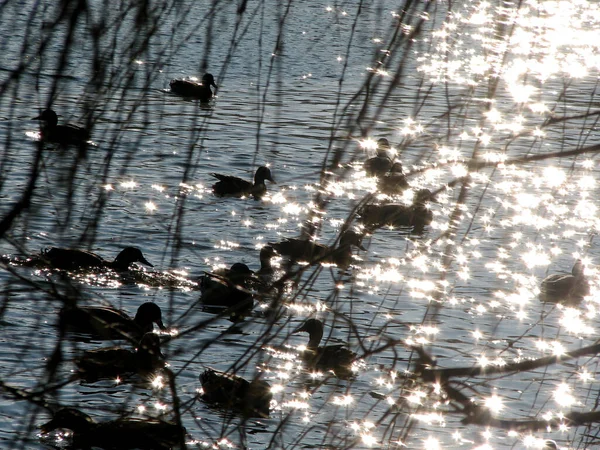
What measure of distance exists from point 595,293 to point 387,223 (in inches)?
322

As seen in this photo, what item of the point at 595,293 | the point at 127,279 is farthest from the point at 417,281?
the point at 127,279

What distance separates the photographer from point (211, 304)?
9.45 metres

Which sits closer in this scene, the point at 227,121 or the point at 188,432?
the point at 188,432

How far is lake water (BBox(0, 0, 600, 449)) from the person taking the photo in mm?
2973

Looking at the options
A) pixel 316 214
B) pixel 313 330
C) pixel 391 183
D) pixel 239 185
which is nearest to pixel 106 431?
pixel 313 330

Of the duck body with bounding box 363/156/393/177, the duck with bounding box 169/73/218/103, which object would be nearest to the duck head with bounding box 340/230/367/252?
the duck body with bounding box 363/156/393/177

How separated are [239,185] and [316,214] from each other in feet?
31.2

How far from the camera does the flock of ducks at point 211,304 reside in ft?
9.29

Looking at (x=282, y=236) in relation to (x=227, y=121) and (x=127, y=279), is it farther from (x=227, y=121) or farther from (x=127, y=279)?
(x=227, y=121)

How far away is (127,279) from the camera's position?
977cm

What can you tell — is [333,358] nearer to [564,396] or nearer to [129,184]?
[564,396]

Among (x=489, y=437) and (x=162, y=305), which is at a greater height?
(x=489, y=437)

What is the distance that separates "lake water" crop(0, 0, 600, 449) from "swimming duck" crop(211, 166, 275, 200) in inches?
7.3

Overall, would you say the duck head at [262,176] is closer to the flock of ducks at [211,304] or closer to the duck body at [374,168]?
the flock of ducks at [211,304]
